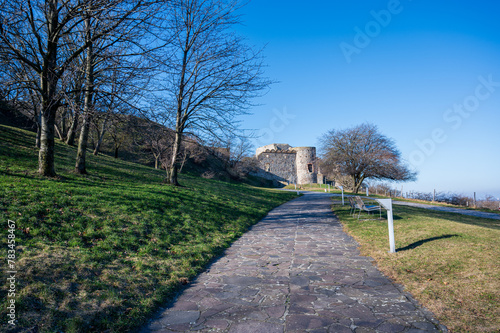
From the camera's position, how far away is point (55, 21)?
7.42 meters

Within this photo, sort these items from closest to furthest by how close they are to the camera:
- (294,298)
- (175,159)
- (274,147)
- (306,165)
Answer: (294,298) < (175,159) < (306,165) < (274,147)

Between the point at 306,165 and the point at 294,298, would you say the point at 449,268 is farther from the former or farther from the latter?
the point at 306,165

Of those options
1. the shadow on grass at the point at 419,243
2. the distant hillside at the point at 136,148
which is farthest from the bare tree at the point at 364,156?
the shadow on grass at the point at 419,243

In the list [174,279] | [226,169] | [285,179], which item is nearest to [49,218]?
[174,279]

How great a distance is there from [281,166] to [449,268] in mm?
46364

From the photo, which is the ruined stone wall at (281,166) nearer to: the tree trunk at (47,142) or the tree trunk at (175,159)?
the tree trunk at (175,159)

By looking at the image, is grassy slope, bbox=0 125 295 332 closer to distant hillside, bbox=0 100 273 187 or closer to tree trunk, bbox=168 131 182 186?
distant hillside, bbox=0 100 273 187

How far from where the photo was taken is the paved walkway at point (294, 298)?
285 centimetres

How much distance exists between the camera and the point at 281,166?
50.5 meters

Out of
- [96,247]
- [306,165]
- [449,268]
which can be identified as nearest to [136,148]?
[96,247]

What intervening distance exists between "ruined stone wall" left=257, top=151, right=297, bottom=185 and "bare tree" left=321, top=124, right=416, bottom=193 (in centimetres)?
2208

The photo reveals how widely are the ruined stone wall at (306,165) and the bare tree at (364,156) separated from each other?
18.3m

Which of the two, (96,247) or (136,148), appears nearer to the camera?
(96,247)

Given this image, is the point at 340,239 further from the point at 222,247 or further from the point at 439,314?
the point at 439,314
